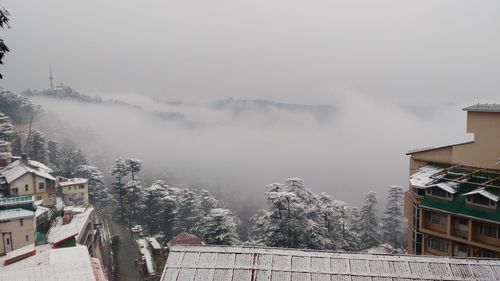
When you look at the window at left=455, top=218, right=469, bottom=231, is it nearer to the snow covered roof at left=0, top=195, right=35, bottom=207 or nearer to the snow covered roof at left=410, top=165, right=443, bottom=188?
the snow covered roof at left=410, top=165, right=443, bottom=188

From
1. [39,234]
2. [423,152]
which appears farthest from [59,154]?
[423,152]

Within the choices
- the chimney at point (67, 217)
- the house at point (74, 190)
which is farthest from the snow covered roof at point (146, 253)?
the house at point (74, 190)

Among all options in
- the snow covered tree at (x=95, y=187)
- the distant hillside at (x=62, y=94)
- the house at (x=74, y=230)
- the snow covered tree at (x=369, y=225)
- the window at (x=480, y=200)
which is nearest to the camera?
the window at (x=480, y=200)

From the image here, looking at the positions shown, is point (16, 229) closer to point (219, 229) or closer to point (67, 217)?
point (67, 217)

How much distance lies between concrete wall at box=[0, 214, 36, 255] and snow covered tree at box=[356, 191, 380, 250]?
2947cm

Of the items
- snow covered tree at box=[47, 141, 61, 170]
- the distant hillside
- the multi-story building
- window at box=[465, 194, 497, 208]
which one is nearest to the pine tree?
snow covered tree at box=[47, 141, 61, 170]

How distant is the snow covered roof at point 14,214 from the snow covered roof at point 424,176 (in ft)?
80.1

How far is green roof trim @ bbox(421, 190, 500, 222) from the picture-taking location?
17.8m

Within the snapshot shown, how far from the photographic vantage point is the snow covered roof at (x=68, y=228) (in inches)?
1024

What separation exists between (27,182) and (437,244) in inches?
1307

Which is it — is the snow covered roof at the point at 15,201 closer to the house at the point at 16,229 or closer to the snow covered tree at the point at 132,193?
the house at the point at 16,229

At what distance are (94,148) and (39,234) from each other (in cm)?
5695

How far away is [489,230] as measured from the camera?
712 inches

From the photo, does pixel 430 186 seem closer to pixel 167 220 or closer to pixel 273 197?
pixel 273 197
